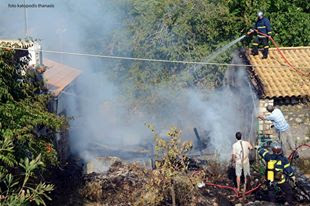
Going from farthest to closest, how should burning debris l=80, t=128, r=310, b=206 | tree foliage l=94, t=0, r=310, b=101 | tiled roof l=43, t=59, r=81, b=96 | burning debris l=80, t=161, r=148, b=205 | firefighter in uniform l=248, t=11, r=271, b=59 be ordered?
tree foliage l=94, t=0, r=310, b=101 → firefighter in uniform l=248, t=11, r=271, b=59 → tiled roof l=43, t=59, r=81, b=96 → burning debris l=80, t=161, r=148, b=205 → burning debris l=80, t=128, r=310, b=206

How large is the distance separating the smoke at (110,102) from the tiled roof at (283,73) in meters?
0.69

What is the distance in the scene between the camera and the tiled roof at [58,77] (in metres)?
15.4

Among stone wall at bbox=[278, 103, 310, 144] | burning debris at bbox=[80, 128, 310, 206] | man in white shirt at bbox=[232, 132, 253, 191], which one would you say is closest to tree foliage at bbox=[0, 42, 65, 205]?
burning debris at bbox=[80, 128, 310, 206]

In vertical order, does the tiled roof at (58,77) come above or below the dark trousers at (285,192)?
above

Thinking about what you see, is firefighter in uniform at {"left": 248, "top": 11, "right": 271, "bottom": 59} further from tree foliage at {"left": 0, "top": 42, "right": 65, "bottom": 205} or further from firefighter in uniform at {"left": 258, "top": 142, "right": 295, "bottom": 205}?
tree foliage at {"left": 0, "top": 42, "right": 65, "bottom": 205}

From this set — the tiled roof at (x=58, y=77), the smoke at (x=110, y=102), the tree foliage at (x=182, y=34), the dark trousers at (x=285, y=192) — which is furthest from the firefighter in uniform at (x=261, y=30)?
the tiled roof at (x=58, y=77)

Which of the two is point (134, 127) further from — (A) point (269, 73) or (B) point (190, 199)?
(B) point (190, 199)

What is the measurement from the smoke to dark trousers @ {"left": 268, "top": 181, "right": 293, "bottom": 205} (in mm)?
3790

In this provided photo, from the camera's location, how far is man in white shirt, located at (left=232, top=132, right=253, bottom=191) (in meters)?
12.5

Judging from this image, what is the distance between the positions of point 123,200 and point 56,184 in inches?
75.7

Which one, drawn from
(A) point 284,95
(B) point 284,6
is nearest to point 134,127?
(A) point 284,95

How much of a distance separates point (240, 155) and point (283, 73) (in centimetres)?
486

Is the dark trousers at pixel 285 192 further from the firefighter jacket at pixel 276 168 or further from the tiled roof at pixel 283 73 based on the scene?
the tiled roof at pixel 283 73

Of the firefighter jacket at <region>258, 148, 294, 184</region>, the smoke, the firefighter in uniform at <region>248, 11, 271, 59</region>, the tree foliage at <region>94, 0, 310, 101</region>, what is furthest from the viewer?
the tree foliage at <region>94, 0, 310, 101</region>
